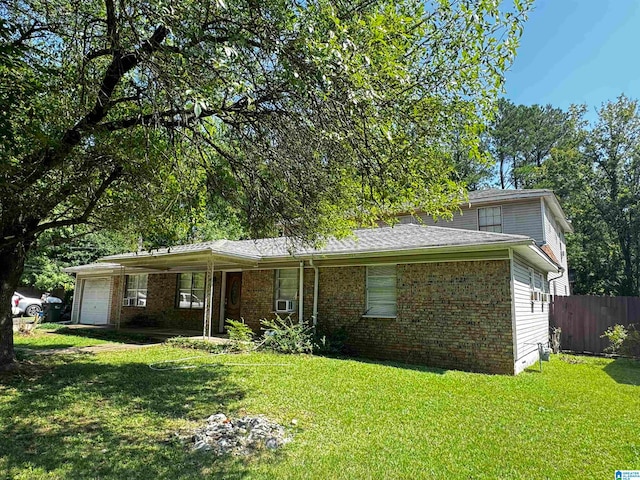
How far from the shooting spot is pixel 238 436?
4.66m

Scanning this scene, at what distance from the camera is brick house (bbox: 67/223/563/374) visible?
31.3 ft

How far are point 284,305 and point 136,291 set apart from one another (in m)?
8.66

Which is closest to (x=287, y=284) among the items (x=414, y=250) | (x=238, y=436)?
(x=414, y=250)

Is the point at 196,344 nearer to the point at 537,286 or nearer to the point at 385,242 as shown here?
the point at 385,242

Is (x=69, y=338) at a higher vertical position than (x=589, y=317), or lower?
lower

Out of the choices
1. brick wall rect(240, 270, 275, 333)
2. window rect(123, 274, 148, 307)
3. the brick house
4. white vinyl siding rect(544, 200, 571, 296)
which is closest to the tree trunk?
the brick house

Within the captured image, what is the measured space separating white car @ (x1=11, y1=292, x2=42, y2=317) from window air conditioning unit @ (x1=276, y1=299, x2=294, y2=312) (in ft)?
53.7

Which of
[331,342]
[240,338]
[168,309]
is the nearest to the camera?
[331,342]

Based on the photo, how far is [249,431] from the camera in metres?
4.81

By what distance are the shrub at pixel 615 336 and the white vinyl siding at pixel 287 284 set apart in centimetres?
988

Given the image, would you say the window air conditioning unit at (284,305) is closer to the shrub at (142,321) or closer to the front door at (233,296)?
the front door at (233,296)

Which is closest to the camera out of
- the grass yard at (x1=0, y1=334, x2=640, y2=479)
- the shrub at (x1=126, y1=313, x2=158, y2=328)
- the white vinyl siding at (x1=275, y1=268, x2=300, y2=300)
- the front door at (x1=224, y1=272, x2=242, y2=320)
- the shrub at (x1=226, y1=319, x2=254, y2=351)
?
the grass yard at (x1=0, y1=334, x2=640, y2=479)

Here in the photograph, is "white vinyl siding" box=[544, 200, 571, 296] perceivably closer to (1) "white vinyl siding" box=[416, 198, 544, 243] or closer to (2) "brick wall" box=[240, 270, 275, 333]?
(1) "white vinyl siding" box=[416, 198, 544, 243]

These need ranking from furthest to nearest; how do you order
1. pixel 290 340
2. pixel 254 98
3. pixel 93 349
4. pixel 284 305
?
pixel 284 305, pixel 93 349, pixel 290 340, pixel 254 98
